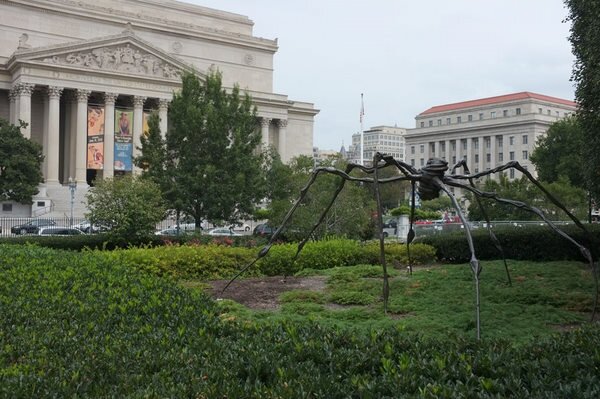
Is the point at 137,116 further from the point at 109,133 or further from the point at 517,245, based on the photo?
the point at 517,245

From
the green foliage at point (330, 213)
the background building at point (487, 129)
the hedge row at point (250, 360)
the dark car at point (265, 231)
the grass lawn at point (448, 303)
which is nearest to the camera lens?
the hedge row at point (250, 360)

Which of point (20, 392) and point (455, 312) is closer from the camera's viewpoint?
point (20, 392)

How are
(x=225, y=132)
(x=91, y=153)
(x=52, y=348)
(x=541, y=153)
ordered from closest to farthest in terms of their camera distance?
(x=52, y=348), (x=225, y=132), (x=91, y=153), (x=541, y=153)

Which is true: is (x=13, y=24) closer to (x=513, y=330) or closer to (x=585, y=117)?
(x=585, y=117)

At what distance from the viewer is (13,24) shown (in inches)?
2162

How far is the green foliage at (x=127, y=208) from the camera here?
24016 millimetres

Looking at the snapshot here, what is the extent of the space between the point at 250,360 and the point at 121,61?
5381 cm

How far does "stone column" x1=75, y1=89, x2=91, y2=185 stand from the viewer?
173 feet

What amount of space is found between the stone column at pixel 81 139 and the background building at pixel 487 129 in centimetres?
6102

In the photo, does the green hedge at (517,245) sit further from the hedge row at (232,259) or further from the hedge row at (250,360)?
the hedge row at (250,360)

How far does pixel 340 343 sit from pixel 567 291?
7.67 m

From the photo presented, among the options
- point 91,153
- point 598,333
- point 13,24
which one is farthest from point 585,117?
point 13,24

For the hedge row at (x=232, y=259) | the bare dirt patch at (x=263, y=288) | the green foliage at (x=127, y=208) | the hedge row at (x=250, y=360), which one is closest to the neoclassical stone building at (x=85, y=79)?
the green foliage at (x=127, y=208)

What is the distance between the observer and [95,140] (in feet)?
173
